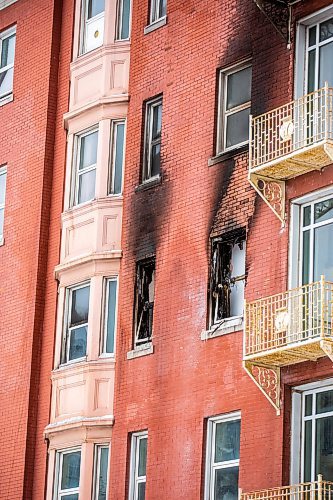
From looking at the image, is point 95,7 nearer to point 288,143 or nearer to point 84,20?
point 84,20

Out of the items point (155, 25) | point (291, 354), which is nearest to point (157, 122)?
point (155, 25)

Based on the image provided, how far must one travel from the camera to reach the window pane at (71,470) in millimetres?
31953

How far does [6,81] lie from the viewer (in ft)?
124

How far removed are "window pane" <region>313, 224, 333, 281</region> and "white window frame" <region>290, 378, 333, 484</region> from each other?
1928 millimetres

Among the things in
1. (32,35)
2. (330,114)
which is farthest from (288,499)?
(32,35)

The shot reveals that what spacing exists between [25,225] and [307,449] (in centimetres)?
1072

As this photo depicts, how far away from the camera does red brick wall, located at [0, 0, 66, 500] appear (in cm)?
3322

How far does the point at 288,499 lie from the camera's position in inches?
1029

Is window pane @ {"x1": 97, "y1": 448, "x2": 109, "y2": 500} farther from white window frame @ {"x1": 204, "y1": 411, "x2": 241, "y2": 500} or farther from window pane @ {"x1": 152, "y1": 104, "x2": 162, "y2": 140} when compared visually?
window pane @ {"x1": 152, "y1": 104, "x2": 162, "y2": 140}

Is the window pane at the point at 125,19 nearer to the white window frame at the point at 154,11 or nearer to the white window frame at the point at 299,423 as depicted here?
the white window frame at the point at 154,11

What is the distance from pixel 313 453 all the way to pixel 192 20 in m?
10.00

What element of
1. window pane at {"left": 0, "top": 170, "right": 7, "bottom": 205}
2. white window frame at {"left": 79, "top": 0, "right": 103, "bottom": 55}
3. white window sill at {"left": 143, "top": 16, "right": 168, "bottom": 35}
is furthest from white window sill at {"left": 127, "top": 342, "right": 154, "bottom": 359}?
white window frame at {"left": 79, "top": 0, "right": 103, "bottom": 55}

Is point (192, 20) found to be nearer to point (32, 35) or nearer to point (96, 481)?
point (32, 35)

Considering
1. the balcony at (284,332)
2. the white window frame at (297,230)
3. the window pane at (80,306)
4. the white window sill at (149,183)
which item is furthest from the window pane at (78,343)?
the white window frame at (297,230)
